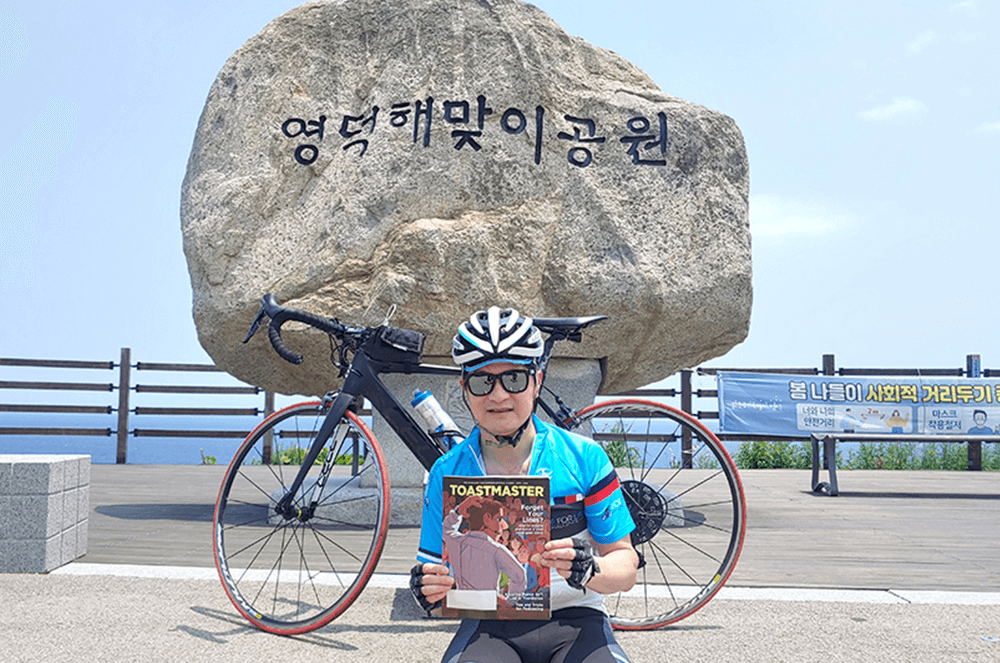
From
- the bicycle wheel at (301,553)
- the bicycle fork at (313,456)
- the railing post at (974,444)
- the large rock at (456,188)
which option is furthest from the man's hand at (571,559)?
the railing post at (974,444)

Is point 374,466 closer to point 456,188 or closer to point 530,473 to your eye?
point 530,473

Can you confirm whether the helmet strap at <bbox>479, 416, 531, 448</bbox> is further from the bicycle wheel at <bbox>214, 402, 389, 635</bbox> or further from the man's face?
the bicycle wheel at <bbox>214, 402, 389, 635</bbox>

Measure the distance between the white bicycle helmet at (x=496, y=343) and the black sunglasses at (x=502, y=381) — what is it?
2cm

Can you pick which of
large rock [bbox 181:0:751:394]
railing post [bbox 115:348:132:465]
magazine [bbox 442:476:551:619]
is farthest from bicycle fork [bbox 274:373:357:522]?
railing post [bbox 115:348:132:465]

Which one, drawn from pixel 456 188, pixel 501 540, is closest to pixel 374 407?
pixel 501 540

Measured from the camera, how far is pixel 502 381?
160cm

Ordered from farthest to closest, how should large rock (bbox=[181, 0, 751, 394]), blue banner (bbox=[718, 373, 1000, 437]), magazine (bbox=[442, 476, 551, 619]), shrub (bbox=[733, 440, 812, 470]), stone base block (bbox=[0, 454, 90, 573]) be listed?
1. shrub (bbox=[733, 440, 812, 470])
2. blue banner (bbox=[718, 373, 1000, 437])
3. large rock (bbox=[181, 0, 751, 394])
4. stone base block (bbox=[0, 454, 90, 573])
5. magazine (bbox=[442, 476, 551, 619])

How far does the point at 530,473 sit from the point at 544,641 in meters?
0.34

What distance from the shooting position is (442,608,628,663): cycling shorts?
150 cm

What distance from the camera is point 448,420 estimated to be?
108 inches

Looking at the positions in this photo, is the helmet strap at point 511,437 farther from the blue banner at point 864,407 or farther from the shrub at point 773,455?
the shrub at point 773,455

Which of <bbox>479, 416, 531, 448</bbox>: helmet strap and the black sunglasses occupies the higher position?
the black sunglasses

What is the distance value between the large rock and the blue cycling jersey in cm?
308

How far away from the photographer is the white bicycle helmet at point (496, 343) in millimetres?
1587
